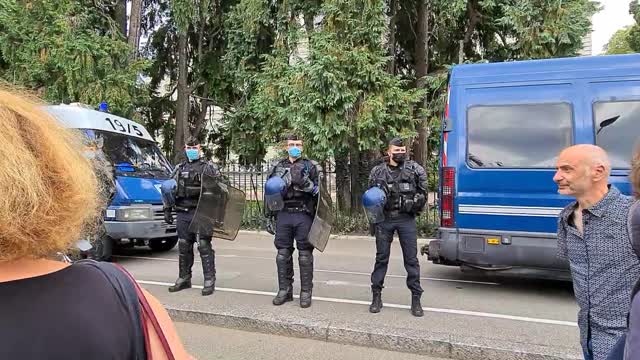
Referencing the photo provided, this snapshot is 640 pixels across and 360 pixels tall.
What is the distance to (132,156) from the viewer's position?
9.11 metres

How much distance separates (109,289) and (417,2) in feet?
47.5

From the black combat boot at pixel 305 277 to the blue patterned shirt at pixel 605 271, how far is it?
3259 millimetres

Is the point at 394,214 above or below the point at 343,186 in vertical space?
below

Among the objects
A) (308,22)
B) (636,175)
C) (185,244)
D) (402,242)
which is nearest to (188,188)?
(185,244)

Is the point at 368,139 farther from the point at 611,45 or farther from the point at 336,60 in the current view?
the point at 611,45

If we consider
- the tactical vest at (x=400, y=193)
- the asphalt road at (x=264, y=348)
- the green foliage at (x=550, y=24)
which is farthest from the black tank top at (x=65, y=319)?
the green foliage at (x=550, y=24)

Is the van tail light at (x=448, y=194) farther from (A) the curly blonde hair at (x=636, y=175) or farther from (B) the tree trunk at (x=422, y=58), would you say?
(B) the tree trunk at (x=422, y=58)

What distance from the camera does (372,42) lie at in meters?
11.6

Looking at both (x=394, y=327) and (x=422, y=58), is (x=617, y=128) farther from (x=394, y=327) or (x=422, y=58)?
(x=422, y=58)

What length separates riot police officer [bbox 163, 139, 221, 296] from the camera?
616 centimetres

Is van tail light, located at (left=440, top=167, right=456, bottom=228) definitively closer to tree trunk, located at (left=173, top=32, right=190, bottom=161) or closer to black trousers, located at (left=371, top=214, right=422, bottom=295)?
black trousers, located at (left=371, top=214, right=422, bottom=295)

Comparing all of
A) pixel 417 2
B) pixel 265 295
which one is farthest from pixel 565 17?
pixel 265 295

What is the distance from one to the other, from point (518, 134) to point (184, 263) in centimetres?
417

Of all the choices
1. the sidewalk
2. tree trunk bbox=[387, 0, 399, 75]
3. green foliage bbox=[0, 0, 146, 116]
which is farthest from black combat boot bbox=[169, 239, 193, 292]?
tree trunk bbox=[387, 0, 399, 75]
